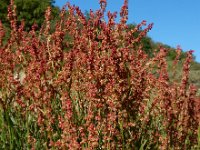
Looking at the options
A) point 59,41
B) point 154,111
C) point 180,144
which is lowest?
point 180,144

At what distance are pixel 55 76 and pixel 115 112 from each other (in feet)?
3.48

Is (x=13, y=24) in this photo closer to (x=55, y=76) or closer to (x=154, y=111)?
(x=55, y=76)

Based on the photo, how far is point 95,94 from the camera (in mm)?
3535

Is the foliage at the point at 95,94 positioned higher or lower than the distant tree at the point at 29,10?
lower

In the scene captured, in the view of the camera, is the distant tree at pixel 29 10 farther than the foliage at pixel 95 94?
Yes

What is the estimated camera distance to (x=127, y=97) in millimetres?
3797

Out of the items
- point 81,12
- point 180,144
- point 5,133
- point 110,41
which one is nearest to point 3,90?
point 5,133

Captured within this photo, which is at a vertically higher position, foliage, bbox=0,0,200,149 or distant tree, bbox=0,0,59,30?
distant tree, bbox=0,0,59,30

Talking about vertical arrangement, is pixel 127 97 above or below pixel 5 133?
above

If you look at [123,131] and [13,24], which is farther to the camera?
[13,24]

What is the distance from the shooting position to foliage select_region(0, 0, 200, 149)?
3.62m

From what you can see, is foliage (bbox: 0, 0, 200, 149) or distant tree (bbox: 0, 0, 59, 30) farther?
distant tree (bbox: 0, 0, 59, 30)

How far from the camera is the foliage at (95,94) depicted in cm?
362

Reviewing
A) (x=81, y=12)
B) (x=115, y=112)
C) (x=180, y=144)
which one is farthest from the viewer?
(x=180, y=144)
